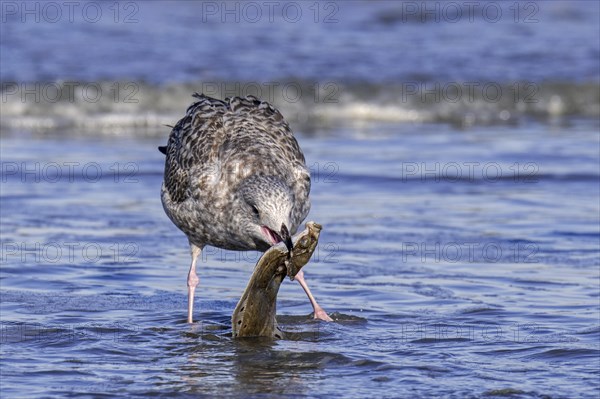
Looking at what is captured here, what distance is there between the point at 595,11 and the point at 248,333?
20.4 meters

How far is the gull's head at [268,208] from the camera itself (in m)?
6.55

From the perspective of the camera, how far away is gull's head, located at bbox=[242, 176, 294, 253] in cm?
655

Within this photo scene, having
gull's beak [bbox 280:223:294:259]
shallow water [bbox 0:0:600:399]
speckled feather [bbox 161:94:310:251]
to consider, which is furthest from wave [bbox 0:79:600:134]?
gull's beak [bbox 280:223:294:259]

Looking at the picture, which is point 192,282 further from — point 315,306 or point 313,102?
point 313,102

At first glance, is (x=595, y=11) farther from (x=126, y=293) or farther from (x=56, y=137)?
(x=126, y=293)

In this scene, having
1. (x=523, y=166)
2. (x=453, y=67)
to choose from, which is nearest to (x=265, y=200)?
(x=523, y=166)

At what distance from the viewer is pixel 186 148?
7926 millimetres

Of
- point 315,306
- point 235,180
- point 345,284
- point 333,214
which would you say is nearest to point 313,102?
point 333,214

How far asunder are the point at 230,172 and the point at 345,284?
142cm

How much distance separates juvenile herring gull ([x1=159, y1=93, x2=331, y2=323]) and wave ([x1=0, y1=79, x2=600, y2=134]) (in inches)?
311

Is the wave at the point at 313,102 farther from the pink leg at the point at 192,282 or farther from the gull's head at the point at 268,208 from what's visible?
the gull's head at the point at 268,208

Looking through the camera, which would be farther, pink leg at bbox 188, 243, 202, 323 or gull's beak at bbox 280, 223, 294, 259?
pink leg at bbox 188, 243, 202, 323

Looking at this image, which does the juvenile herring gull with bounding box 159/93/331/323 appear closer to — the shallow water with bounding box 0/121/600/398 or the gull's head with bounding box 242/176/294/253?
the gull's head with bounding box 242/176/294/253

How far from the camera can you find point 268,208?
663 cm
